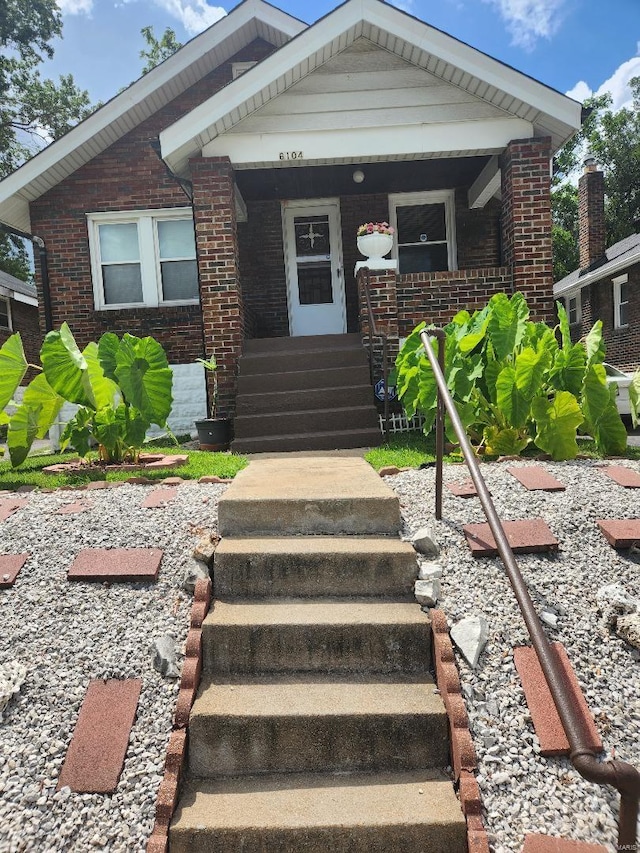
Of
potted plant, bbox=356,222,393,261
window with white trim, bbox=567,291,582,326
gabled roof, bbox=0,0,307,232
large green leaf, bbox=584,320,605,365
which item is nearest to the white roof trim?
window with white trim, bbox=567,291,582,326

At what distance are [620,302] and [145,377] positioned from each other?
16751 mm

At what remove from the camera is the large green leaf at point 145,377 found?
15.2 ft

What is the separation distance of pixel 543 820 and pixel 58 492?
332 cm

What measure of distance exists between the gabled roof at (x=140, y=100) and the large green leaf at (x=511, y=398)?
776 cm

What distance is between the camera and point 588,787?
5.96 feet

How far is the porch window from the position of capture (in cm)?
1599

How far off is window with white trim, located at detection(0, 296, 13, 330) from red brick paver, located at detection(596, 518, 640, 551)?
16.9 meters

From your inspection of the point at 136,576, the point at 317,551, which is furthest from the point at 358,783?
the point at 136,576

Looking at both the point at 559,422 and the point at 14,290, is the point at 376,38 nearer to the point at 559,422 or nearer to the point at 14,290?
the point at 559,422

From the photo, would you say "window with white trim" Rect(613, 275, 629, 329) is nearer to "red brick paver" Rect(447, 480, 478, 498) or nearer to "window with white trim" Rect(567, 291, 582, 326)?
"window with white trim" Rect(567, 291, 582, 326)

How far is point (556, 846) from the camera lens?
1.66 meters

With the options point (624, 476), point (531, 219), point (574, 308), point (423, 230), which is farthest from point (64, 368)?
point (574, 308)

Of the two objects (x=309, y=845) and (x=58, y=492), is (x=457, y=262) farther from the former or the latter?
(x=309, y=845)

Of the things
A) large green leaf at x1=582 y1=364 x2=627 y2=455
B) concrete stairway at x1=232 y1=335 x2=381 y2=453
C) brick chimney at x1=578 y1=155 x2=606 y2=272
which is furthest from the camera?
brick chimney at x1=578 y1=155 x2=606 y2=272
